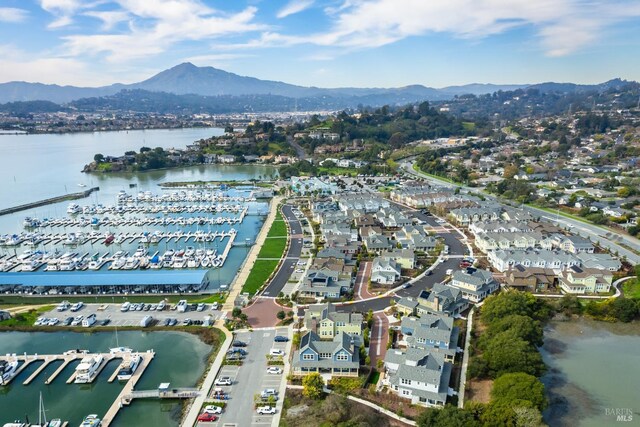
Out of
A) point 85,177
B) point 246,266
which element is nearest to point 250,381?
point 246,266

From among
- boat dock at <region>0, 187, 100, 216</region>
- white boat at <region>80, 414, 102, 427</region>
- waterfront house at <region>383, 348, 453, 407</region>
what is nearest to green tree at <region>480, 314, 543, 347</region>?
waterfront house at <region>383, 348, 453, 407</region>

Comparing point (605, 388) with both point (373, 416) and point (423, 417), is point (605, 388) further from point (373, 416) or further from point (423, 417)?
point (373, 416)

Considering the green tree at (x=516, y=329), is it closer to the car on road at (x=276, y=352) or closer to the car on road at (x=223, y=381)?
the car on road at (x=276, y=352)

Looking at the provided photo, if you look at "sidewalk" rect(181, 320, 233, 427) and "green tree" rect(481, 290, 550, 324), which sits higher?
"green tree" rect(481, 290, 550, 324)

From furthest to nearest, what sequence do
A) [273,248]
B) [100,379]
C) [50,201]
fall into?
[50,201], [273,248], [100,379]

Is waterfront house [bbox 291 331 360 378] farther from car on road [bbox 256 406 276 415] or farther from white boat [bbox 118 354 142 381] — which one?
white boat [bbox 118 354 142 381]

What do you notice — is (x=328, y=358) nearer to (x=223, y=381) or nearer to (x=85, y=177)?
(x=223, y=381)
